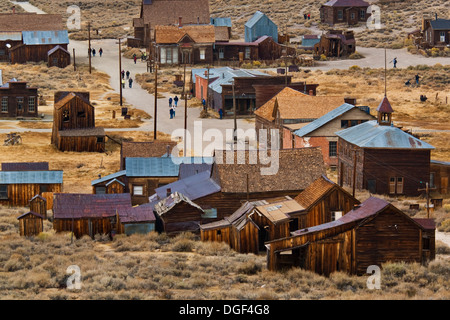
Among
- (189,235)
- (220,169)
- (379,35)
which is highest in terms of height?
(379,35)

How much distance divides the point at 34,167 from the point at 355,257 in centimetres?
2270

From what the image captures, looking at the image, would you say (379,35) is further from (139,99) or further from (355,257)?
(355,257)

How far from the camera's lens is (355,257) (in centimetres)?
3362

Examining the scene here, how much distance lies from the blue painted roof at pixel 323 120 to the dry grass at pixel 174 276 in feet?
65.6

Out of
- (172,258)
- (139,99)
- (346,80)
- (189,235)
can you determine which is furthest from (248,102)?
(172,258)

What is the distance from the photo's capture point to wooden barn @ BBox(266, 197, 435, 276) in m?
33.5

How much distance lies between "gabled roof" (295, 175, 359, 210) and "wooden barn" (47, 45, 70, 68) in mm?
67490

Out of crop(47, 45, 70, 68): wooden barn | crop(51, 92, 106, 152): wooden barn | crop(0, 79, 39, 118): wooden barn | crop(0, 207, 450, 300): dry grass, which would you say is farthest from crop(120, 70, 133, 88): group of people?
crop(0, 207, 450, 300): dry grass

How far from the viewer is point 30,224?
130 ft

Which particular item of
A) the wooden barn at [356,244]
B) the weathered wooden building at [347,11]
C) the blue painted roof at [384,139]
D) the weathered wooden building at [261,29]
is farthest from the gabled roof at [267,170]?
the weathered wooden building at [347,11]

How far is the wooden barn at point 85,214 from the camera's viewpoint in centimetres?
4031

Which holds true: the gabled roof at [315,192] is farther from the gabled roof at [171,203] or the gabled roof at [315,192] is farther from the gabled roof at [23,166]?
the gabled roof at [23,166]

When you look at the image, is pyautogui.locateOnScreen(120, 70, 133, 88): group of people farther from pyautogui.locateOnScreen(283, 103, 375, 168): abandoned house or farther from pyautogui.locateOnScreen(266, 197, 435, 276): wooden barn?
pyautogui.locateOnScreen(266, 197, 435, 276): wooden barn

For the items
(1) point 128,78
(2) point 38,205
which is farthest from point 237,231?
(1) point 128,78
